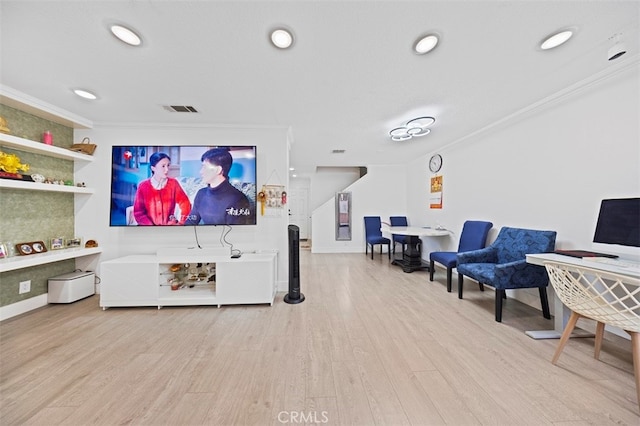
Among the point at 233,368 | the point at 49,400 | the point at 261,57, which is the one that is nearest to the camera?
the point at 49,400

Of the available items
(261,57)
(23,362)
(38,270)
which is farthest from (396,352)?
(38,270)

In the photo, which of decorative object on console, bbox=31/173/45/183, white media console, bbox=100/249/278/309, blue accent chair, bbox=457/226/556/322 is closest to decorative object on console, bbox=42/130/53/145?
decorative object on console, bbox=31/173/45/183

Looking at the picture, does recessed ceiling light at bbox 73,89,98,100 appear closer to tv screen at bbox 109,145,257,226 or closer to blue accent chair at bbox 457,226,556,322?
tv screen at bbox 109,145,257,226

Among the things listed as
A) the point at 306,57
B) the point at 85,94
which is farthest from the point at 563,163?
the point at 85,94

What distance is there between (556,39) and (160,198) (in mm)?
4061

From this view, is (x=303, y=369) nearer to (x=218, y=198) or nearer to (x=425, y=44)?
(x=218, y=198)

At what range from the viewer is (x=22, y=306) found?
254 centimetres

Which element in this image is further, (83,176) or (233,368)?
(83,176)

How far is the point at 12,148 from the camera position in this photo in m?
2.49

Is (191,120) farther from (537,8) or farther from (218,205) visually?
(537,8)

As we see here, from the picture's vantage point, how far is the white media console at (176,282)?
2.67 meters

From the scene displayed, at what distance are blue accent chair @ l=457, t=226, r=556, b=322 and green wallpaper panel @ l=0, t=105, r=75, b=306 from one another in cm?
502

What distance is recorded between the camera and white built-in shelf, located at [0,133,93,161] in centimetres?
225

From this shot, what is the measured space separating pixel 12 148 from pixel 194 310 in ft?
8.50
